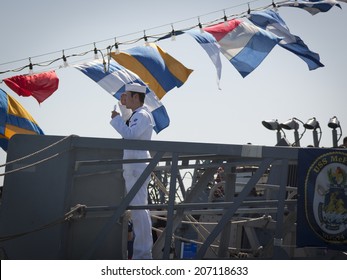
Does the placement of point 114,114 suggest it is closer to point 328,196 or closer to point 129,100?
point 129,100

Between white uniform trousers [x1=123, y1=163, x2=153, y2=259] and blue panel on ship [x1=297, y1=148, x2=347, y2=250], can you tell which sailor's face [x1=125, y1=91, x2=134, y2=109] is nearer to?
white uniform trousers [x1=123, y1=163, x2=153, y2=259]

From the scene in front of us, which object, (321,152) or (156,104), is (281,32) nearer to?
(156,104)

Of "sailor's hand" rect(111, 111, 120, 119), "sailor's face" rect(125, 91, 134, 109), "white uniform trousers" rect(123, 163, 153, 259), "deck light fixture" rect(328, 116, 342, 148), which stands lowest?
"white uniform trousers" rect(123, 163, 153, 259)

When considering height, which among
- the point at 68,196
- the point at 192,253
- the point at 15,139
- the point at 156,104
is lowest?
the point at 192,253

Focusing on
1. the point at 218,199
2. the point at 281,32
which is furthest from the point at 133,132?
the point at 281,32

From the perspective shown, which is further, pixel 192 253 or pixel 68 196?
pixel 192 253

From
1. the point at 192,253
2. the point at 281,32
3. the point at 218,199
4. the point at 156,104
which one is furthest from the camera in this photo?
the point at 281,32

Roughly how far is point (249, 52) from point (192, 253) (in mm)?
4536

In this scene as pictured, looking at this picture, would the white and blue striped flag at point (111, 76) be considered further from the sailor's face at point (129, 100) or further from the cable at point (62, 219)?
the cable at point (62, 219)

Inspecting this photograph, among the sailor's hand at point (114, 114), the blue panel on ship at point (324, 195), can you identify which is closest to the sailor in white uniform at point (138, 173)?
the sailor's hand at point (114, 114)

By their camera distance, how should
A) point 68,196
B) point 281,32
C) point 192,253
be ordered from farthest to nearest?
point 281,32, point 192,253, point 68,196

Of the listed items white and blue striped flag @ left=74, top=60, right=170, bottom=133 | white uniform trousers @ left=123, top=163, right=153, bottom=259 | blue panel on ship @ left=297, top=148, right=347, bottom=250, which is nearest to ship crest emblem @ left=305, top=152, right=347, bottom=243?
blue panel on ship @ left=297, top=148, right=347, bottom=250

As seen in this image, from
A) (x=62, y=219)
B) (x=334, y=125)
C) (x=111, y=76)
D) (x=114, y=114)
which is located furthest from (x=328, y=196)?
(x=111, y=76)

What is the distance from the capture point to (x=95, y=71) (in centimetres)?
1181
